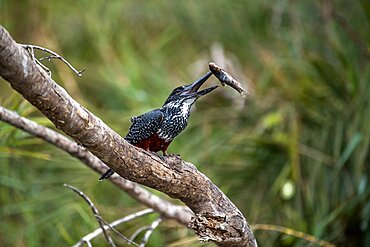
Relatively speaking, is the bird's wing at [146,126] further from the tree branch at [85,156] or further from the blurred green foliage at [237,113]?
the blurred green foliage at [237,113]

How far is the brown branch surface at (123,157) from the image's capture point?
110 centimetres

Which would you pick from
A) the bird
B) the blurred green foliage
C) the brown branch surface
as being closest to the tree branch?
the blurred green foliage

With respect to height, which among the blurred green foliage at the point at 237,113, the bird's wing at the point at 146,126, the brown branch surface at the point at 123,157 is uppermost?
the blurred green foliage at the point at 237,113

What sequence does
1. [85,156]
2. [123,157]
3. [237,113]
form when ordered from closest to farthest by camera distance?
[123,157] → [85,156] → [237,113]

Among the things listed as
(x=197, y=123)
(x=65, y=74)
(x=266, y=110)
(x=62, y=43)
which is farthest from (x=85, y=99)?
(x=266, y=110)

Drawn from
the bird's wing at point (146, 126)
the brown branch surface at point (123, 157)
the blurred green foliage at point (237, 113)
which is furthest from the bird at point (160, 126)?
the blurred green foliage at point (237, 113)

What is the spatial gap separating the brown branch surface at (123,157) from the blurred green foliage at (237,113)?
0.53 meters

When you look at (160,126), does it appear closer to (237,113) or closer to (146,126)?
(146,126)

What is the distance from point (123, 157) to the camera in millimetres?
1363

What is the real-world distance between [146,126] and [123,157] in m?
0.34

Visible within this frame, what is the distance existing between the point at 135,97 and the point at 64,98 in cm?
154

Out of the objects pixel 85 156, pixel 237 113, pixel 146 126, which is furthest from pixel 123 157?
pixel 237 113

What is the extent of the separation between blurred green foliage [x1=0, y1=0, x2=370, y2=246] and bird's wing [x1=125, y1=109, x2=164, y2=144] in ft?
1.05

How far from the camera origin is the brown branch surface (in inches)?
43.5
